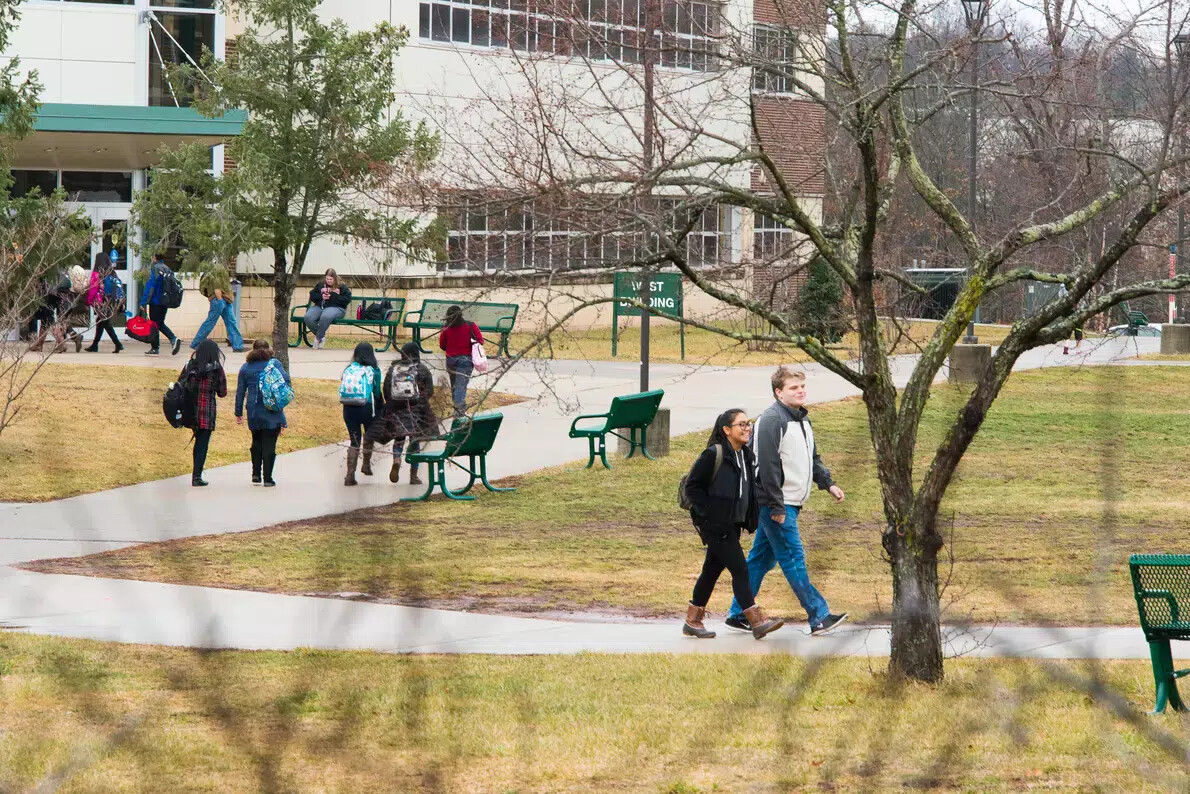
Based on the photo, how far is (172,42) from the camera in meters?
32.0

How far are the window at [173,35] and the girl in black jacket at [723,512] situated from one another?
24464 millimetres

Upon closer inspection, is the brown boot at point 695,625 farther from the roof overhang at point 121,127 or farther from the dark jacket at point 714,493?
the roof overhang at point 121,127

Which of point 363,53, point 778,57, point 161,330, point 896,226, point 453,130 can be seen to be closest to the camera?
point 778,57

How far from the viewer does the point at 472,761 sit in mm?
6633

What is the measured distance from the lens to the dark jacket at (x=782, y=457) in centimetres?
1007

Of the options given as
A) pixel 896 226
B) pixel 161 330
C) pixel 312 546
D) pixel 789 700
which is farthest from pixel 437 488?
pixel 161 330

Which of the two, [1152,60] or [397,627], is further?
[397,627]

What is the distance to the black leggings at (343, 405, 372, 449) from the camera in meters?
16.6

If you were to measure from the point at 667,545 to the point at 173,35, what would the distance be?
22.1 meters

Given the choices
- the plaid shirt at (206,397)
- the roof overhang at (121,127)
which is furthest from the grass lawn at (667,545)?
the roof overhang at (121,127)

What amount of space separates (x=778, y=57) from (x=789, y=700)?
3912 millimetres

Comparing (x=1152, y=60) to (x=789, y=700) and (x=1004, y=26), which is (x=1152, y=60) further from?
(x=789, y=700)

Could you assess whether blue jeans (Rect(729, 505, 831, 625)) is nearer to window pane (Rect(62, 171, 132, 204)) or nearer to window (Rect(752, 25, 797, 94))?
window (Rect(752, 25, 797, 94))

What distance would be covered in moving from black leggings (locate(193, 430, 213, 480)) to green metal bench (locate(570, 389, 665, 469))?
3.91 meters
